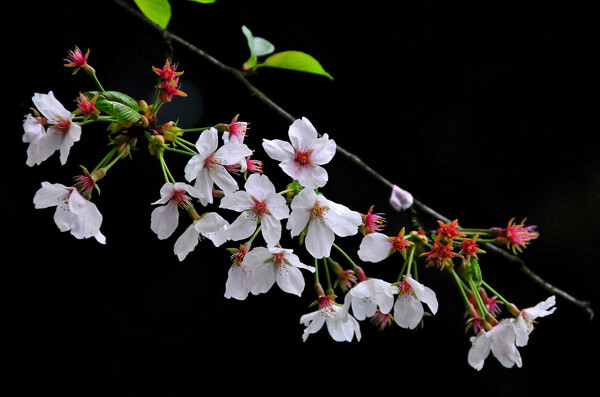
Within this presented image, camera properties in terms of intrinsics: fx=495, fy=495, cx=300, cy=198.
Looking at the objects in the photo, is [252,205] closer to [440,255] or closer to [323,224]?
[323,224]

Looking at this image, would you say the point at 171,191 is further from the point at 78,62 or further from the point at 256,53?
the point at 256,53

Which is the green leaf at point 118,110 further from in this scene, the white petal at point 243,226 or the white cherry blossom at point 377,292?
the white cherry blossom at point 377,292

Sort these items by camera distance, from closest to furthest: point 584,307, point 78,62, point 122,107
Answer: point 122,107, point 78,62, point 584,307

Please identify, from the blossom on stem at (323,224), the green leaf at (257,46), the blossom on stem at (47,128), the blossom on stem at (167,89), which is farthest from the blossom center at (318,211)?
the green leaf at (257,46)

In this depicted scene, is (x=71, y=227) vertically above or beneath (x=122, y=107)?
beneath

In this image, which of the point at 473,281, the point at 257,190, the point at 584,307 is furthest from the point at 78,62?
the point at 584,307

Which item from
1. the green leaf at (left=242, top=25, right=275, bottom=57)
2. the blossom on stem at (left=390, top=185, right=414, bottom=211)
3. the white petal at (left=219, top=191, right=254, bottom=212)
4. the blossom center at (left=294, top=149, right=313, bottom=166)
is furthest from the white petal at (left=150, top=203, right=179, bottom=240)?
the green leaf at (left=242, top=25, right=275, bottom=57)

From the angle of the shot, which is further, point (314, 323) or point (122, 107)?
point (314, 323)
